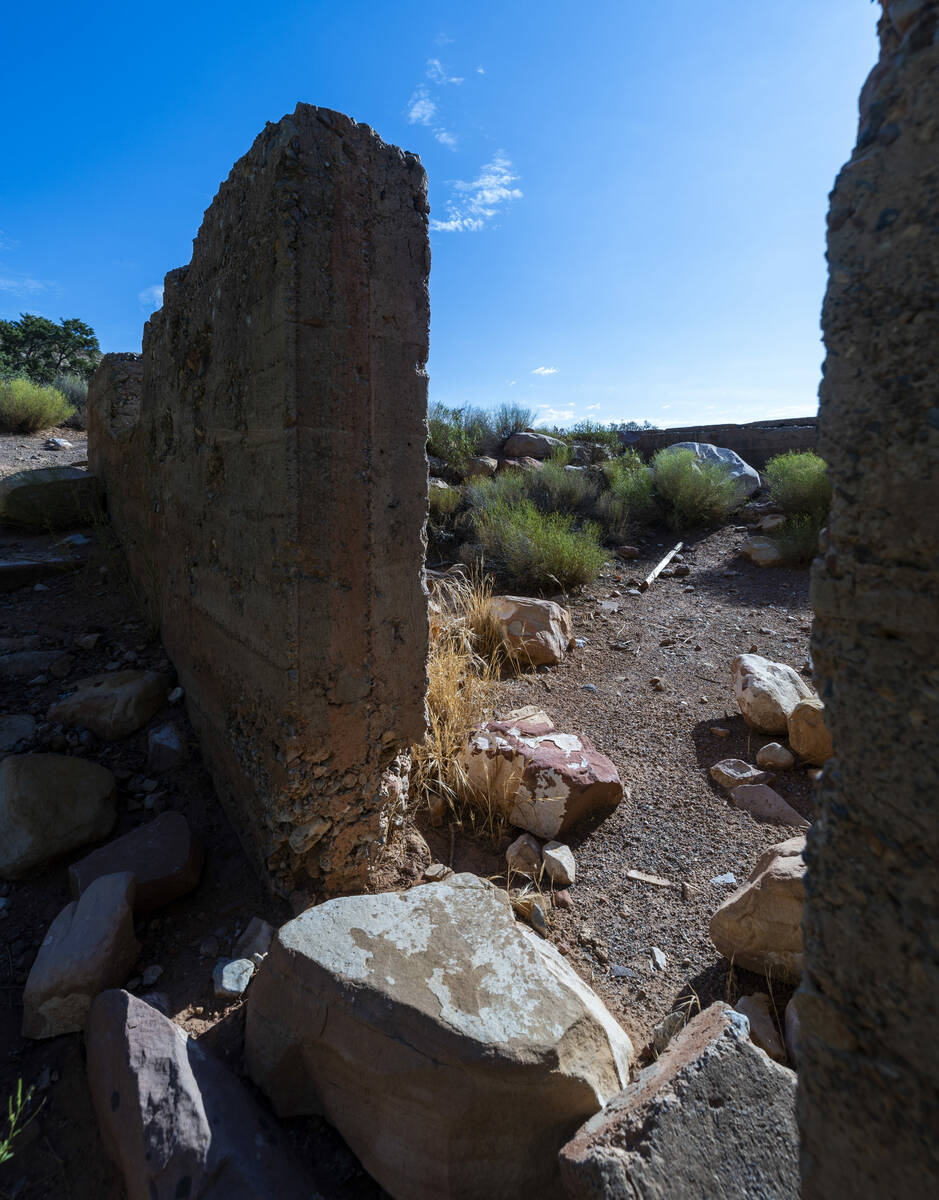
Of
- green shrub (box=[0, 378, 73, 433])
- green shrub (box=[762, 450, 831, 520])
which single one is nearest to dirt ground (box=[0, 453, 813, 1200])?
green shrub (box=[762, 450, 831, 520])

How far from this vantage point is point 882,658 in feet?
2.37

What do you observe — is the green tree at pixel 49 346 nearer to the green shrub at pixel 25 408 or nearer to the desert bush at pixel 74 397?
the desert bush at pixel 74 397

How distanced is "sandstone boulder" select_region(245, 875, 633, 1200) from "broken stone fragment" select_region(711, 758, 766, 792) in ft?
5.34

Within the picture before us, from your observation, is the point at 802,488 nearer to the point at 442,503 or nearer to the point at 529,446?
the point at 442,503

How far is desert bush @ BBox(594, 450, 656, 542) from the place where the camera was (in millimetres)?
7838

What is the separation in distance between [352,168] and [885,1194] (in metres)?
2.32

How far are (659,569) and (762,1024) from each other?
518 cm

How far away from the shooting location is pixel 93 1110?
161cm

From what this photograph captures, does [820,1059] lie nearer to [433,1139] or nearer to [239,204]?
[433,1139]

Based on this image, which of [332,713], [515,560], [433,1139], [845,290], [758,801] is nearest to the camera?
[845,290]

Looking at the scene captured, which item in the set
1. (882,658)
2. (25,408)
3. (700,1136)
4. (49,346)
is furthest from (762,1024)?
(49,346)

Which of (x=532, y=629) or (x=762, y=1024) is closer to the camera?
(x=762, y=1024)

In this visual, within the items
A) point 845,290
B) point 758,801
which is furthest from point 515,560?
point 845,290

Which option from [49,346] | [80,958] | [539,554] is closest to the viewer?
[80,958]
